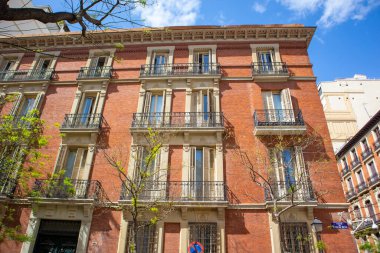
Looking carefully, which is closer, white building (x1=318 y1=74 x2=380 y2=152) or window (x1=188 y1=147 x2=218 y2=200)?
window (x1=188 y1=147 x2=218 y2=200)

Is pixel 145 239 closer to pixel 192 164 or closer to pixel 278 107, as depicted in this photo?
pixel 192 164

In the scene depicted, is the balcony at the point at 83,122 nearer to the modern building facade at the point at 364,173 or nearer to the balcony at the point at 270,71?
the balcony at the point at 270,71

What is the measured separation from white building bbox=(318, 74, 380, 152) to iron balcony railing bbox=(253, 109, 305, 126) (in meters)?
26.4

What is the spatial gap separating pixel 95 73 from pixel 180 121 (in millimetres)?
6631

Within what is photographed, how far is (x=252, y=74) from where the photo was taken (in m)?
→ 15.1

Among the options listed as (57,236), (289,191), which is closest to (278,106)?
(289,191)

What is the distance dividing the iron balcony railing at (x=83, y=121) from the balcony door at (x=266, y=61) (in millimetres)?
9634

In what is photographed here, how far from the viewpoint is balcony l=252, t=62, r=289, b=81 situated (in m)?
14.8

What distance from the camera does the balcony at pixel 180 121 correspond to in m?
13.2

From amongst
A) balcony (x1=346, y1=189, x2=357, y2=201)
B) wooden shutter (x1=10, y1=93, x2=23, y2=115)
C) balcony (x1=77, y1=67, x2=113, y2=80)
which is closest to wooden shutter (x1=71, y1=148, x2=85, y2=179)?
balcony (x1=77, y1=67, x2=113, y2=80)

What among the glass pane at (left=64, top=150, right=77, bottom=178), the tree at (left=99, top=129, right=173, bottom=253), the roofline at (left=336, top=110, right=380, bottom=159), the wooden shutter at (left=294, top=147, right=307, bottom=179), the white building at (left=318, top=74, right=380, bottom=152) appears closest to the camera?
the tree at (left=99, top=129, right=173, bottom=253)

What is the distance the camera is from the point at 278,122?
12922 millimetres

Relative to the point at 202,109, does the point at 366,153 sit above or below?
above

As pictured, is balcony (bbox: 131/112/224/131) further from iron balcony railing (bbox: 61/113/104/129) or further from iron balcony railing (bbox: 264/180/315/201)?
iron balcony railing (bbox: 264/180/315/201)
